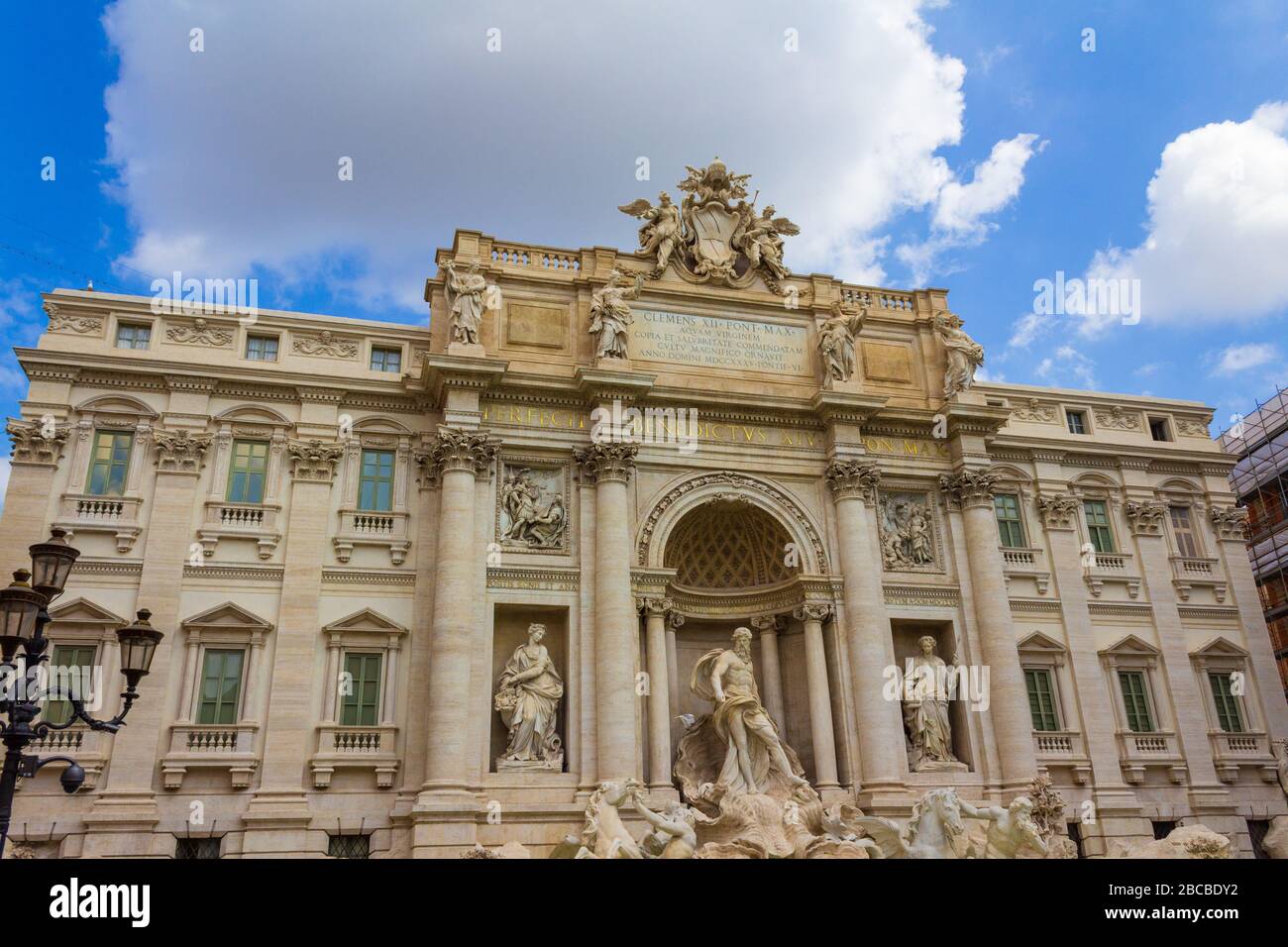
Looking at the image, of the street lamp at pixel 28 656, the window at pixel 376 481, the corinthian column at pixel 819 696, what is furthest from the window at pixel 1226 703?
the street lamp at pixel 28 656

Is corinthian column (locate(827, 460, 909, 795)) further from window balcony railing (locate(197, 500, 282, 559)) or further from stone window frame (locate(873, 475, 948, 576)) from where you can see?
window balcony railing (locate(197, 500, 282, 559))

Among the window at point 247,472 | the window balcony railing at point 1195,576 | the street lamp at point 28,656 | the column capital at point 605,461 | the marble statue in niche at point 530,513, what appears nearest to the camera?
A: the street lamp at point 28,656

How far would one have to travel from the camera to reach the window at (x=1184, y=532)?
95.5 feet

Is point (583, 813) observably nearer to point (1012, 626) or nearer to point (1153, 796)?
point (1012, 626)

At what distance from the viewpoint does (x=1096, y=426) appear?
97.2 ft

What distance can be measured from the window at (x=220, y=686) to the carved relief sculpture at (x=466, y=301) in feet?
28.1

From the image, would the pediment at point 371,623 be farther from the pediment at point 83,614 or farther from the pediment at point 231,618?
the pediment at point 83,614

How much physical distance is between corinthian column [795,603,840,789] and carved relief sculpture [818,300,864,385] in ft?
19.6

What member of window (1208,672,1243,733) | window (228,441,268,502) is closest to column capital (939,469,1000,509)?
window (1208,672,1243,733)

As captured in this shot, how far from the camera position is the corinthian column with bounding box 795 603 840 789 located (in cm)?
2248

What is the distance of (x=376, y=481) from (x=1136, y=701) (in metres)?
20.6

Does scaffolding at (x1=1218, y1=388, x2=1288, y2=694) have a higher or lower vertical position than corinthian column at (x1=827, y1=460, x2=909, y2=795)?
higher
